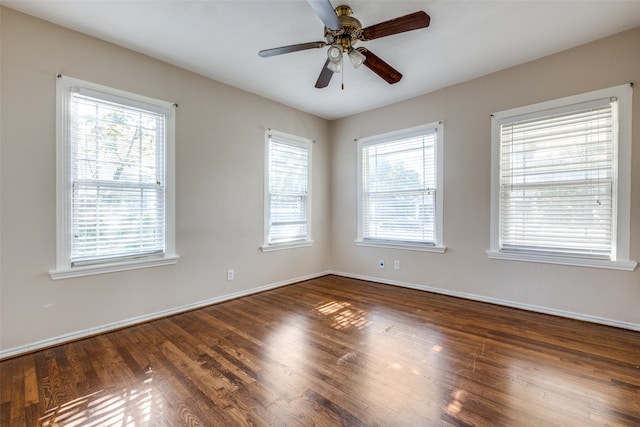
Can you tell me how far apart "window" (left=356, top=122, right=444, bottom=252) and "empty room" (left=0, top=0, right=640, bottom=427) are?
0.04 meters

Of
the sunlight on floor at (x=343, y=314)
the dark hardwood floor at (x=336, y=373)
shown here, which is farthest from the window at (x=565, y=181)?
the sunlight on floor at (x=343, y=314)

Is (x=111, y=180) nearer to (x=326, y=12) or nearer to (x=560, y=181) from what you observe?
(x=326, y=12)

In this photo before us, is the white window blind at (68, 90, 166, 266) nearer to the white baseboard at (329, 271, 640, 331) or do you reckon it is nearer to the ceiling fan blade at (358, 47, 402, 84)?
the ceiling fan blade at (358, 47, 402, 84)

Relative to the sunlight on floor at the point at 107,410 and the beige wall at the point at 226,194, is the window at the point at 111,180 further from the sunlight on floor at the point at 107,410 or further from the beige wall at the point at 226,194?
the sunlight on floor at the point at 107,410

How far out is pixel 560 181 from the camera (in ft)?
9.66

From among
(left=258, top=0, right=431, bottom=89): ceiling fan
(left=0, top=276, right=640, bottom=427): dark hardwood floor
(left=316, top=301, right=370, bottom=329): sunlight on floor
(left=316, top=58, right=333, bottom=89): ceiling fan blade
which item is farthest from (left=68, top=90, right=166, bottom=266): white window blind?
(left=316, top=301, right=370, bottom=329): sunlight on floor

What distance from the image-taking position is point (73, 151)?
2.49 m

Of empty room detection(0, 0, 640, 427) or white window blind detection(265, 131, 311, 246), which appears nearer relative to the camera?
empty room detection(0, 0, 640, 427)

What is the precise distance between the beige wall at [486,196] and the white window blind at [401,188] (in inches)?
6.9

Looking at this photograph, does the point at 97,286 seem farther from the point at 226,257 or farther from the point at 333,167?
the point at 333,167

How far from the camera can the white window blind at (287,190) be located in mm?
4121

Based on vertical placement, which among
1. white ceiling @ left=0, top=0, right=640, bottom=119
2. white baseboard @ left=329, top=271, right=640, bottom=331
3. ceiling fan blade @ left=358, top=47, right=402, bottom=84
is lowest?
white baseboard @ left=329, top=271, right=640, bottom=331

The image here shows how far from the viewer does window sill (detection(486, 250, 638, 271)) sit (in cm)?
263

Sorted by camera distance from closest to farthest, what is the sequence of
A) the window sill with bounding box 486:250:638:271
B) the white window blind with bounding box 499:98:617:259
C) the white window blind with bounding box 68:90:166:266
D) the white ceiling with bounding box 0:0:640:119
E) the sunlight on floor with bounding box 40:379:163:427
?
the sunlight on floor with bounding box 40:379:163:427 → the white ceiling with bounding box 0:0:640:119 → the white window blind with bounding box 68:90:166:266 → the window sill with bounding box 486:250:638:271 → the white window blind with bounding box 499:98:617:259
